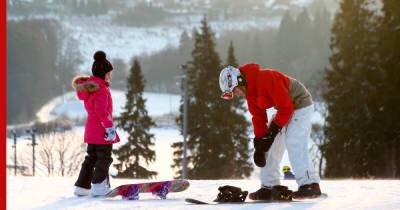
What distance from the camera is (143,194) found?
24.1 ft

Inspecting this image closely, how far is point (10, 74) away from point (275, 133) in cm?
12404

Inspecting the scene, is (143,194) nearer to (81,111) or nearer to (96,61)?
(96,61)

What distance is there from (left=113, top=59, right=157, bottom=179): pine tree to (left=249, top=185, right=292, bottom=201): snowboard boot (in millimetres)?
30023

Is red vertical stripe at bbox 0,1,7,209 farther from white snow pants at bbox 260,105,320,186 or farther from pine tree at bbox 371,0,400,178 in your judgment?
pine tree at bbox 371,0,400,178

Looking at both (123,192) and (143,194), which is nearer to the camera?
(123,192)

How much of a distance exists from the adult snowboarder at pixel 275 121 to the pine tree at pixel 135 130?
30019 mm

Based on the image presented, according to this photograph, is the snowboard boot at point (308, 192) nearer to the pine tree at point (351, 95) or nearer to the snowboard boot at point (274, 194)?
the snowboard boot at point (274, 194)

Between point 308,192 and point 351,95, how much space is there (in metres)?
24.6

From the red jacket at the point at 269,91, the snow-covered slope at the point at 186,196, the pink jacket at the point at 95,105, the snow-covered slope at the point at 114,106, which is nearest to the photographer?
the snow-covered slope at the point at 186,196

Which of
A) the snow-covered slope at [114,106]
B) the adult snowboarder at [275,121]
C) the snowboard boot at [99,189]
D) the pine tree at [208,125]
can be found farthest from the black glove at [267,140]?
the snow-covered slope at [114,106]

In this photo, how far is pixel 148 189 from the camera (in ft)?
22.4

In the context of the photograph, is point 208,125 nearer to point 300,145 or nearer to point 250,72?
point 300,145

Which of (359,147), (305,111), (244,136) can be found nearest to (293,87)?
(305,111)

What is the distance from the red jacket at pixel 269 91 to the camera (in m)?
6.01
